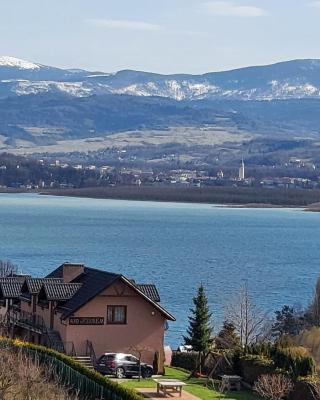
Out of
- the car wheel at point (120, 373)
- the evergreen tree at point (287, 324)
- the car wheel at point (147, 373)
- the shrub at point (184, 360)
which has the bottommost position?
the evergreen tree at point (287, 324)

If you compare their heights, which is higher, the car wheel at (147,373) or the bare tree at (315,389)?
the bare tree at (315,389)

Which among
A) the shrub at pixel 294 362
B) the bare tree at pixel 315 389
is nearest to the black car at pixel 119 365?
Result: the shrub at pixel 294 362

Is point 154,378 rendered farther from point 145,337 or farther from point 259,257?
point 259,257

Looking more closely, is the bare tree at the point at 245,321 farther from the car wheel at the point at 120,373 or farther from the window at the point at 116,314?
the car wheel at the point at 120,373

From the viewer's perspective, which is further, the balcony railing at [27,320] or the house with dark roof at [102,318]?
the balcony railing at [27,320]

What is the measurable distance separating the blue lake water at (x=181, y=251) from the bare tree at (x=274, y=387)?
20305 millimetres

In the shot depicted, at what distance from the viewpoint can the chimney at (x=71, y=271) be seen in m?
36.3

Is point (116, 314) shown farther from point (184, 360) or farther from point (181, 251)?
point (181, 251)

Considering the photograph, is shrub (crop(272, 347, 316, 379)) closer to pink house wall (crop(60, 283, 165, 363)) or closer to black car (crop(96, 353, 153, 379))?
black car (crop(96, 353, 153, 379))

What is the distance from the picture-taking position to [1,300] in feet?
127

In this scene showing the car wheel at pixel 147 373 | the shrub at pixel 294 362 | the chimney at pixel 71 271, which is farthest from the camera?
the chimney at pixel 71 271

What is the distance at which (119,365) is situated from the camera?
29641 mm

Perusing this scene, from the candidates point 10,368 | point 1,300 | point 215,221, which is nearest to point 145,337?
point 1,300

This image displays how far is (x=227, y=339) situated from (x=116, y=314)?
6.95m
